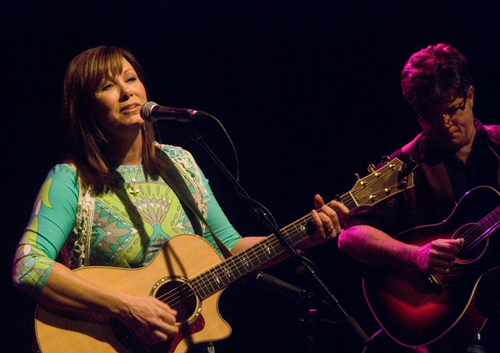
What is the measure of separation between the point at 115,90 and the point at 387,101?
244 centimetres

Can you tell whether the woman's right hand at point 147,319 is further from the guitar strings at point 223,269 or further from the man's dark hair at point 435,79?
the man's dark hair at point 435,79

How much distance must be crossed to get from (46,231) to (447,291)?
7.40 ft

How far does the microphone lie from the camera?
1867 mm

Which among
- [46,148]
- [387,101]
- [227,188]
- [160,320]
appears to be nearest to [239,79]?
[227,188]

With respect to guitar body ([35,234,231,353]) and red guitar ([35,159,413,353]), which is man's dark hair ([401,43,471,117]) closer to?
red guitar ([35,159,413,353])

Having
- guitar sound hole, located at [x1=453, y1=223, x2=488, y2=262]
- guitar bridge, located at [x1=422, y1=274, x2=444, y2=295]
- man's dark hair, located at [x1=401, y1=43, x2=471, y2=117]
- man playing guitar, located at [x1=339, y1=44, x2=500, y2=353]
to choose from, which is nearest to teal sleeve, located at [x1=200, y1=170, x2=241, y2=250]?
man playing guitar, located at [x1=339, y1=44, x2=500, y2=353]

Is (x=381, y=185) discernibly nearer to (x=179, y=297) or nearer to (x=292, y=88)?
(x=179, y=297)

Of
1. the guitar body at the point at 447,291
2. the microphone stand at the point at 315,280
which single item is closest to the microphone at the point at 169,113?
the microphone stand at the point at 315,280

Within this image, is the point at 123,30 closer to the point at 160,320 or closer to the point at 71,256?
the point at 71,256

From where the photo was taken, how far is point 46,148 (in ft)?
10.3

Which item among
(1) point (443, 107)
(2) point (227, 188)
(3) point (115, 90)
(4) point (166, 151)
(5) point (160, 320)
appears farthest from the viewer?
(2) point (227, 188)

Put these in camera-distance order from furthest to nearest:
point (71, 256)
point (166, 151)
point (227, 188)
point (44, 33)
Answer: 1. point (227, 188)
2. point (44, 33)
3. point (166, 151)
4. point (71, 256)

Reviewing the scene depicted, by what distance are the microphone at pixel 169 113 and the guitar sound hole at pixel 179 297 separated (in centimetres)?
78

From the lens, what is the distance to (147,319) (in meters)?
2.01
